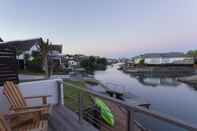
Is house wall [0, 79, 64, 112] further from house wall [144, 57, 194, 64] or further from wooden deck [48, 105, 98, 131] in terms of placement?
house wall [144, 57, 194, 64]

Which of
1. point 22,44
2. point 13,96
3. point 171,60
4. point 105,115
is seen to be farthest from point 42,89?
point 171,60

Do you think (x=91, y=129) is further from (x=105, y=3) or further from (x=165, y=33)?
(x=165, y=33)

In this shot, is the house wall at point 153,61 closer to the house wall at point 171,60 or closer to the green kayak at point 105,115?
the house wall at point 171,60

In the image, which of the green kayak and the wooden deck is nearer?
the wooden deck

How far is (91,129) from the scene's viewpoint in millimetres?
3221

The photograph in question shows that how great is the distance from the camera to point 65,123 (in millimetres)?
3559

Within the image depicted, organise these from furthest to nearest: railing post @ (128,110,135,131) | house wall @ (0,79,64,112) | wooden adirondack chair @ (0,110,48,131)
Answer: house wall @ (0,79,64,112), wooden adirondack chair @ (0,110,48,131), railing post @ (128,110,135,131)

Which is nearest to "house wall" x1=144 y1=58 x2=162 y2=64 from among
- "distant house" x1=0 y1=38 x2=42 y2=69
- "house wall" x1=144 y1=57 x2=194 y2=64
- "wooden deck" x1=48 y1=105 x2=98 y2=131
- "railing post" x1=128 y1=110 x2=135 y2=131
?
"house wall" x1=144 y1=57 x2=194 y2=64

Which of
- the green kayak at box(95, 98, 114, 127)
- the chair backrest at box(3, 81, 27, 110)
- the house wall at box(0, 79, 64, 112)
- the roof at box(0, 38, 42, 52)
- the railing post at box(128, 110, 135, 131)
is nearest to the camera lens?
the railing post at box(128, 110, 135, 131)

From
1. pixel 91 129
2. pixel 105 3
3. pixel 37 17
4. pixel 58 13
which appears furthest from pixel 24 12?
pixel 91 129

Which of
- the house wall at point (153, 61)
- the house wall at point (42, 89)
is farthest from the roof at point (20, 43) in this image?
the house wall at point (153, 61)

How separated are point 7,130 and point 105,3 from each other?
14214 mm

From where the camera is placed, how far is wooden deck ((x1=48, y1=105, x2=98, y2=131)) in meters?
3.29

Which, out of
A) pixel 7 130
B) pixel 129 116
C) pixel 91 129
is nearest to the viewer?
pixel 129 116
